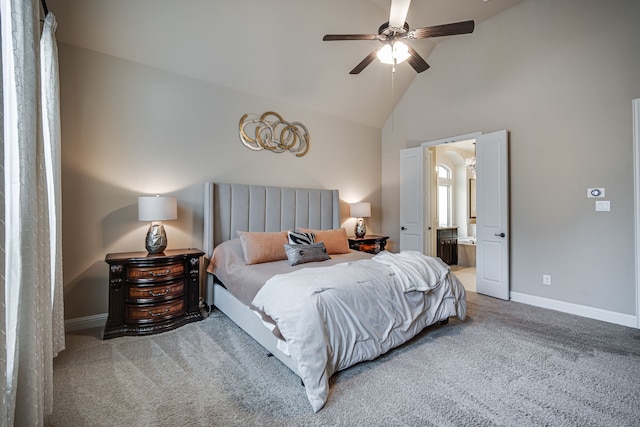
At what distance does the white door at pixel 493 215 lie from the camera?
4074 millimetres

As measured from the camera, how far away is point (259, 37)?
3600mm

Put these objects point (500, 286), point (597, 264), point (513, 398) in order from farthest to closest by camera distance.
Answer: point (500, 286)
point (597, 264)
point (513, 398)

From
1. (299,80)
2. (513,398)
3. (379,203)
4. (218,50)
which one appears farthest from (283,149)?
(513,398)

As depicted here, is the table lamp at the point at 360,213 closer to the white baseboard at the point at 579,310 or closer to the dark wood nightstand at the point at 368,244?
the dark wood nightstand at the point at 368,244

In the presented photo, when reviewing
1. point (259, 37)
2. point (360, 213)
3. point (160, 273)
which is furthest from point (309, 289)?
point (259, 37)

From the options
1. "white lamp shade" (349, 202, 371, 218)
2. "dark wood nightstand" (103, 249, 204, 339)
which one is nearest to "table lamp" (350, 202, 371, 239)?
"white lamp shade" (349, 202, 371, 218)

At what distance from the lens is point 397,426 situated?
1.68 meters

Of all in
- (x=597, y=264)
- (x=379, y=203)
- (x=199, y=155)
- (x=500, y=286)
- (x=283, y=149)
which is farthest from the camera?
(x=379, y=203)

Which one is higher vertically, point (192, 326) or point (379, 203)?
point (379, 203)

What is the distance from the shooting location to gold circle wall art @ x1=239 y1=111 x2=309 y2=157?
4133mm

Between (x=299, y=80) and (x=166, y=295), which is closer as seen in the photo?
(x=166, y=295)

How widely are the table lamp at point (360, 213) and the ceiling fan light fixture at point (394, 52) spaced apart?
8.44 feet

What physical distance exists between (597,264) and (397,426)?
133 inches

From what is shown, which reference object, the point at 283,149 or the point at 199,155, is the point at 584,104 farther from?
the point at 199,155
